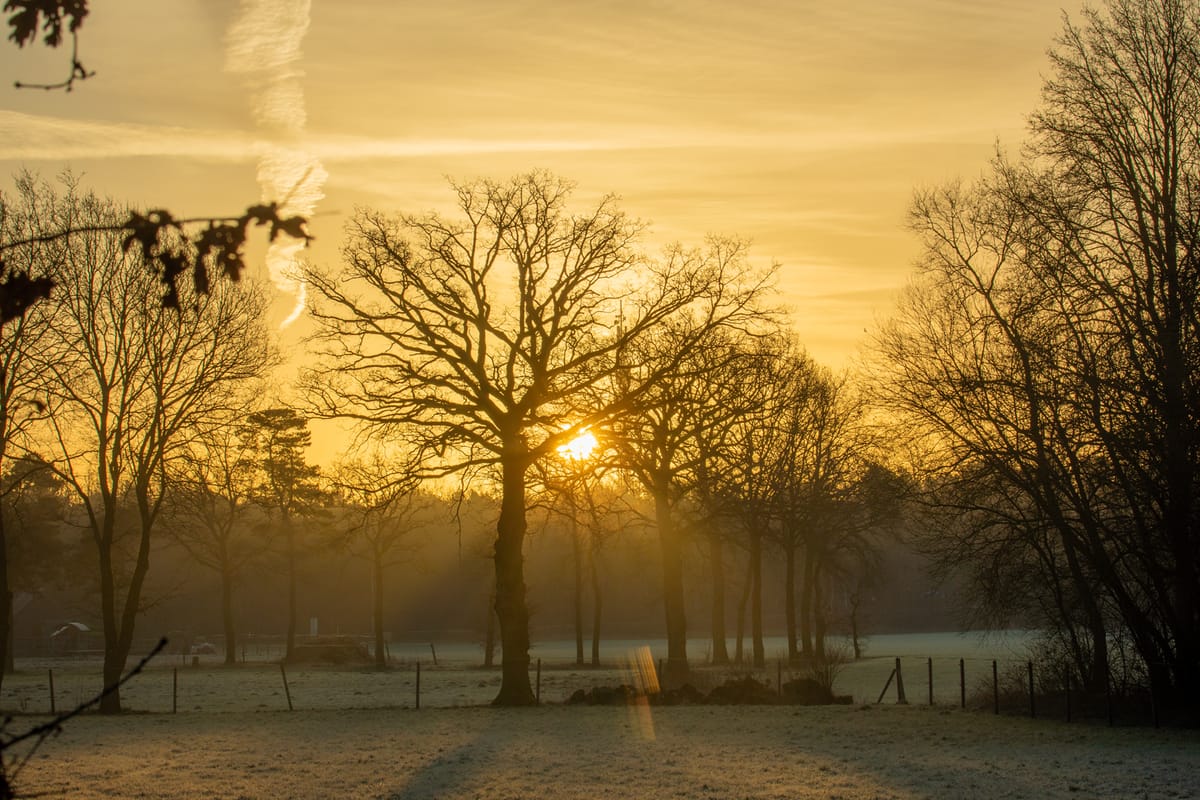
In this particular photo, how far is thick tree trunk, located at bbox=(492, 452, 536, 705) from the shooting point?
1280 inches

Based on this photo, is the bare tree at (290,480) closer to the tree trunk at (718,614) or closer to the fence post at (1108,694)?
the tree trunk at (718,614)

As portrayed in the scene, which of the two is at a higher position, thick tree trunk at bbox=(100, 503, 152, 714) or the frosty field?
thick tree trunk at bbox=(100, 503, 152, 714)

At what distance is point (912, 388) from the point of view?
102ft

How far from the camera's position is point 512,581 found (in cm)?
3262

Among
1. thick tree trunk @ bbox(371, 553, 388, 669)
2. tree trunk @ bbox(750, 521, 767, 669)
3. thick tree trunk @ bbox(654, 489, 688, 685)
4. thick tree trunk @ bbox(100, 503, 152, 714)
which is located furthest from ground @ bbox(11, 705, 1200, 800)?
thick tree trunk @ bbox(371, 553, 388, 669)

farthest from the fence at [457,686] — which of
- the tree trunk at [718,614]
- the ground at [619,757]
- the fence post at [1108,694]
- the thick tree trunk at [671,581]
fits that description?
the tree trunk at [718,614]

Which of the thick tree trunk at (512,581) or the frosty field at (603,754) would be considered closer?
the frosty field at (603,754)

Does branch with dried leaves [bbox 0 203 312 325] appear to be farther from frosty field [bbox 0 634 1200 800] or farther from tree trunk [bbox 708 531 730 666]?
tree trunk [bbox 708 531 730 666]

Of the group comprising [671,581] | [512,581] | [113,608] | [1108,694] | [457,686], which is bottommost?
[457,686]

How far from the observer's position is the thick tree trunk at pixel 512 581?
107 ft

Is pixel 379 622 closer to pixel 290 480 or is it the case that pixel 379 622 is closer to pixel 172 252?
pixel 290 480

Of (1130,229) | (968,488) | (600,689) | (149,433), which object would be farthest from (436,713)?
(1130,229)

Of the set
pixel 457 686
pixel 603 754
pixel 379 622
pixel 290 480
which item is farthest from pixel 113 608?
pixel 379 622

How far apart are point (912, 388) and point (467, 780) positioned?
17.3 meters
